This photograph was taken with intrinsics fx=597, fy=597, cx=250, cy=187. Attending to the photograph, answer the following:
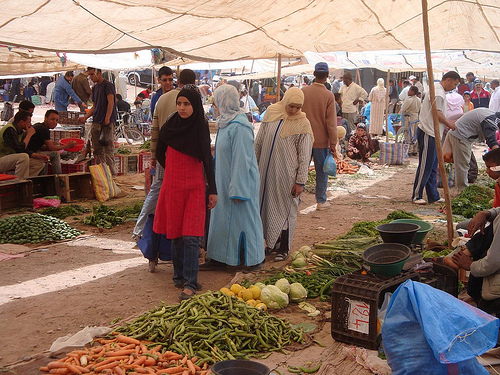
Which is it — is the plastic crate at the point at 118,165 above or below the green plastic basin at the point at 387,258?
below

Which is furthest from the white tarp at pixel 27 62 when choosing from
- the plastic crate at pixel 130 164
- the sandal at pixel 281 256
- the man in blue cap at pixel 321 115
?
the sandal at pixel 281 256

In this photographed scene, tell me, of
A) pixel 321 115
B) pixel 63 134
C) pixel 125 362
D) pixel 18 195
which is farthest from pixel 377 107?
pixel 125 362

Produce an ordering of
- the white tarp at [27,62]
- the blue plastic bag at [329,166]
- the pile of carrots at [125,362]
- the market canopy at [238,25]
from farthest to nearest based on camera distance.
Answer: the white tarp at [27,62] → the blue plastic bag at [329,166] → the market canopy at [238,25] → the pile of carrots at [125,362]

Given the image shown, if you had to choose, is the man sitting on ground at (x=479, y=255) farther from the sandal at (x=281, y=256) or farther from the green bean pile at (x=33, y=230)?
the green bean pile at (x=33, y=230)

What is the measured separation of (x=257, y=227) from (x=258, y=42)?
3524 mm

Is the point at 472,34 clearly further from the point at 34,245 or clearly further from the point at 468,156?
the point at 34,245

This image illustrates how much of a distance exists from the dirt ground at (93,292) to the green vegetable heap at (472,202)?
0.28m

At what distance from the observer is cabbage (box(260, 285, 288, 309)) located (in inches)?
195

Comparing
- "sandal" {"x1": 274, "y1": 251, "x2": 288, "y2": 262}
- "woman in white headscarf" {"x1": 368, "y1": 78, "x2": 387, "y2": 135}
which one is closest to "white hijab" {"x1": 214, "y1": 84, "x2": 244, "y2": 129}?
"sandal" {"x1": 274, "y1": 251, "x2": 288, "y2": 262}

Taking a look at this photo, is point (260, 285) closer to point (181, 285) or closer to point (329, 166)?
point (181, 285)

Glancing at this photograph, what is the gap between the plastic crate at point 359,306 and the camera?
4.11 m

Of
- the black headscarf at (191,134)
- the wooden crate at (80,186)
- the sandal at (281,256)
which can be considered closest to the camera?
the black headscarf at (191,134)

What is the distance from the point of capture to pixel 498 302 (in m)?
4.21

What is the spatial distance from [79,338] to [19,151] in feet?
19.1
